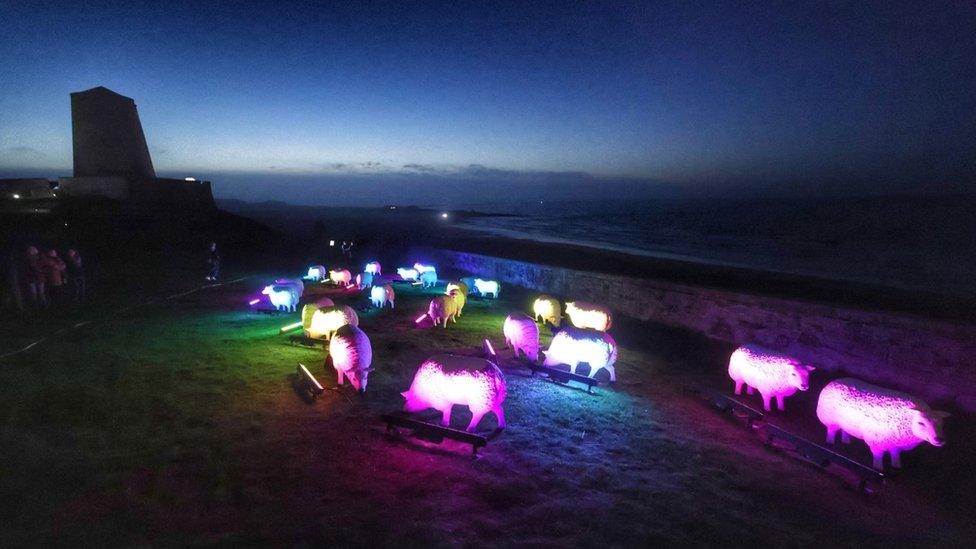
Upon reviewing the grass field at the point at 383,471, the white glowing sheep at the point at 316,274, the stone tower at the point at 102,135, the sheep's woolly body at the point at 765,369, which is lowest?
the grass field at the point at 383,471

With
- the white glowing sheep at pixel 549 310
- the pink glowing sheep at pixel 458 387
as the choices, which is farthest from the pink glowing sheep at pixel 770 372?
the white glowing sheep at pixel 549 310

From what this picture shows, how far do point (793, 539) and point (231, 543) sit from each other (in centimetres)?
594

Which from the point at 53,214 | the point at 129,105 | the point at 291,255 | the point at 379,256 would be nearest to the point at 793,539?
the point at 379,256

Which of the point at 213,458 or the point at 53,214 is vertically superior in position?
the point at 53,214

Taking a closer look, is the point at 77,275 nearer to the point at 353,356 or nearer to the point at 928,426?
the point at 353,356

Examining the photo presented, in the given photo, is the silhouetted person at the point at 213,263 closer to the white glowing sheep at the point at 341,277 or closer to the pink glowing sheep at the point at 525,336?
the white glowing sheep at the point at 341,277

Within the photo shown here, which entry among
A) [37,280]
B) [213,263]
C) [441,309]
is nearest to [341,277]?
[213,263]

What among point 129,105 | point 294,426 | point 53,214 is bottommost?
point 294,426

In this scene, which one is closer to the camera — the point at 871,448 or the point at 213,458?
the point at 213,458

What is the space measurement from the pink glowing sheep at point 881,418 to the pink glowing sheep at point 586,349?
→ 3623 mm

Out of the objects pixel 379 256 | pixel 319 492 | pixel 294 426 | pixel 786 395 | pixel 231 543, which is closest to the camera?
pixel 231 543

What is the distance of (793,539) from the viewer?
4.93 metres

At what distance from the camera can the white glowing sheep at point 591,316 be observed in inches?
481

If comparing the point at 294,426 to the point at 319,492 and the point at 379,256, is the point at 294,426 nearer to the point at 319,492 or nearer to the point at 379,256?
the point at 319,492
